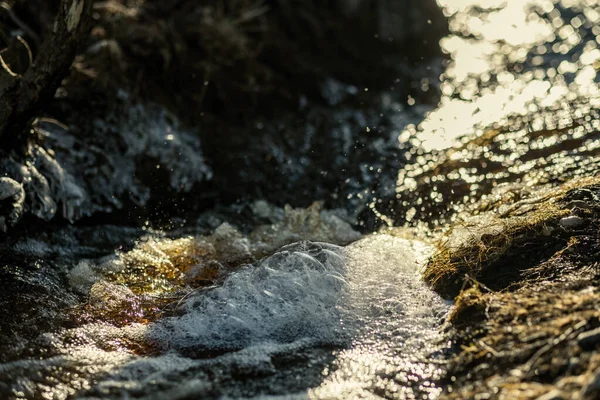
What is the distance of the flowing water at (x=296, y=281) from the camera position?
2.71 metres

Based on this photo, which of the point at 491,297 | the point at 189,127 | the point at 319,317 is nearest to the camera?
the point at 491,297

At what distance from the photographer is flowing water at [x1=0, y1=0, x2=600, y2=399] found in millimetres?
2709

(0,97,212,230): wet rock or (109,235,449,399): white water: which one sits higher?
(0,97,212,230): wet rock

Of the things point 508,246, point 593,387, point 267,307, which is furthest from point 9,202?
point 593,387

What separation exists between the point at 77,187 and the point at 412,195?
2.68m

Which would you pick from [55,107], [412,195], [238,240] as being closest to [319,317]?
[238,240]

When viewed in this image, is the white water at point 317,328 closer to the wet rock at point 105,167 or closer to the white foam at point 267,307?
the white foam at point 267,307

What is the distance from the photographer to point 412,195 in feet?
16.4

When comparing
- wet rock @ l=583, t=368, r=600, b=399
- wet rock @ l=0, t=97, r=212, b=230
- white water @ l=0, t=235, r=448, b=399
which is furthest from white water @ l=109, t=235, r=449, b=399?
wet rock @ l=0, t=97, r=212, b=230

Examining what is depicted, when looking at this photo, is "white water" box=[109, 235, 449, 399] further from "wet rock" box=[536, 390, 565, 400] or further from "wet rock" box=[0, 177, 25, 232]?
"wet rock" box=[0, 177, 25, 232]

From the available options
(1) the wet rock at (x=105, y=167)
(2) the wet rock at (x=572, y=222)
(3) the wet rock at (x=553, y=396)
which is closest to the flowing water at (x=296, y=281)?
(1) the wet rock at (x=105, y=167)

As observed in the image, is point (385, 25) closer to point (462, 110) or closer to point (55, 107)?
point (462, 110)

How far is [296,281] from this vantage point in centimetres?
339

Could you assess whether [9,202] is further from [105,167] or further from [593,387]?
[593,387]
